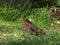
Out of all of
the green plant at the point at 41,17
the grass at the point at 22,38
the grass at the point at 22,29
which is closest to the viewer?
the grass at the point at 22,38

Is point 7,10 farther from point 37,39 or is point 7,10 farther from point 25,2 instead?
point 37,39

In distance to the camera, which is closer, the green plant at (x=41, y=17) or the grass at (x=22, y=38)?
the grass at (x=22, y=38)

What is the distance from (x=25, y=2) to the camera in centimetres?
964

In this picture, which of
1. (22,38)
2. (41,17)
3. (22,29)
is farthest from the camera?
(41,17)

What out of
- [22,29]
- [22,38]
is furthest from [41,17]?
[22,38]

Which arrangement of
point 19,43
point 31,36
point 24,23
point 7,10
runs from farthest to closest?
1. point 7,10
2. point 24,23
3. point 31,36
4. point 19,43

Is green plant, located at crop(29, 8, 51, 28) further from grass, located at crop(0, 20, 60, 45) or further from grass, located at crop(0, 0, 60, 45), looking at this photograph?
grass, located at crop(0, 20, 60, 45)

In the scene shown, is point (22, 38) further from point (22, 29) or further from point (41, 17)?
point (41, 17)

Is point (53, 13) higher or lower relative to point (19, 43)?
lower

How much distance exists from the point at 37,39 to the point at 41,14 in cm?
289

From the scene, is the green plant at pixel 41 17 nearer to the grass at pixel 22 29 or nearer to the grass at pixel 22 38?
the grass at pixel 22 29

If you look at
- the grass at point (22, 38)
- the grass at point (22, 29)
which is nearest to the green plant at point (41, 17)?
the grass at point (22, 29)

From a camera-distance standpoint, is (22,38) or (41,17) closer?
(22,38)

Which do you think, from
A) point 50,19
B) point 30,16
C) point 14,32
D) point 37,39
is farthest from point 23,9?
point 37,39
